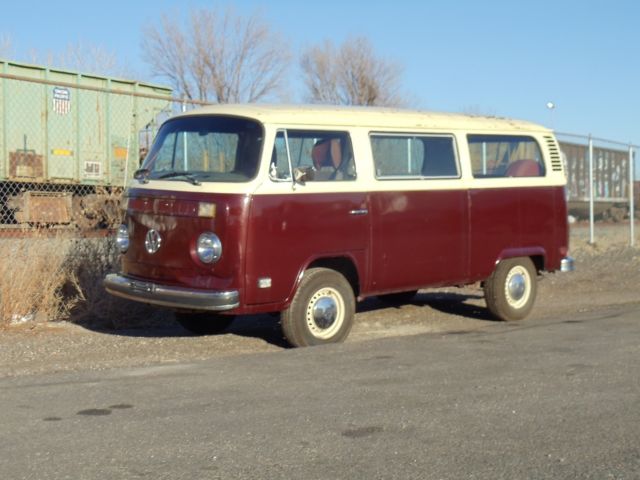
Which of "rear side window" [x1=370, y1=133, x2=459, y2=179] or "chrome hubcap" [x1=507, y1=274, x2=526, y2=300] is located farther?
"chrome hubcap" [x1=507, y1=274, x2=526, y2=300]

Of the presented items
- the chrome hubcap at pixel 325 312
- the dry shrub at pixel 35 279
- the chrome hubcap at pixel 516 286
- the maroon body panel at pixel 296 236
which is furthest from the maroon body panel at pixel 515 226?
the dry shrub at pixel 35 279

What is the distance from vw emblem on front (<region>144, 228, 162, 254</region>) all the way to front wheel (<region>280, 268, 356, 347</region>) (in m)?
1.32

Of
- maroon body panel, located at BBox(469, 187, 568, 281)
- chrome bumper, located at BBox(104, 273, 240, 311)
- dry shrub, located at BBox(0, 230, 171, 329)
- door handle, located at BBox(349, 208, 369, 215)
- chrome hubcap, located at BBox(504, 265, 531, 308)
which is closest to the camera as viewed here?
chrome bumper, located at BBox(104, 273, 240, 311)

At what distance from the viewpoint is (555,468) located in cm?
461

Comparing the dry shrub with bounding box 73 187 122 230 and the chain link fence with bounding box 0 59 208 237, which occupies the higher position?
the chain link fence with bounding box 0 59 208 237

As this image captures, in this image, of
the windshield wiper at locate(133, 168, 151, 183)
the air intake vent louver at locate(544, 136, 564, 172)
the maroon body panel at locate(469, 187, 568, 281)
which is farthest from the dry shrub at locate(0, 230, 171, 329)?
the air intake vent louver at locate(544, 136, 564, 172)

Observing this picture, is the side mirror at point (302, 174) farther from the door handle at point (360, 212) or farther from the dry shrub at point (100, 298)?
the dry shrub at point (100, 298)

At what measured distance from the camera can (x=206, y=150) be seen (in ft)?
27.4

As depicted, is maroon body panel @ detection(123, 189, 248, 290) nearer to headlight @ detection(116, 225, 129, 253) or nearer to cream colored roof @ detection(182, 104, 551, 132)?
headlight @ detection(116, 225, 129, 253)

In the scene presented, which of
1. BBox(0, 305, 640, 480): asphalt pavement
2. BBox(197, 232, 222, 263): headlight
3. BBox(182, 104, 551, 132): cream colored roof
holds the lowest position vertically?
BBox(0, 305, 640, 480): asphalt pavement

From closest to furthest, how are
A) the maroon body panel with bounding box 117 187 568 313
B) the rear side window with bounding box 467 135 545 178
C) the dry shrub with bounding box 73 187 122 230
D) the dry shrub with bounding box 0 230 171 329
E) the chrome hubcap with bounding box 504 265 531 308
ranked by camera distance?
the maroon body panel with bounding box 117 187 568 313
the dry shrub with bounding box 0 230 171 329
the rear side window with bounding box 467 135 545 178
the chrome hubcap with bounding box 504 265 531 308
the dry shrub with bounding box 73 187 122 230

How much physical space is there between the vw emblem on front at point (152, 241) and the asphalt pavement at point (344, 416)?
47.4 inches

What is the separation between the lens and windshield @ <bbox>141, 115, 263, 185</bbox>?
26.3 ft

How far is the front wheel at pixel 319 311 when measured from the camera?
8.23 meters
